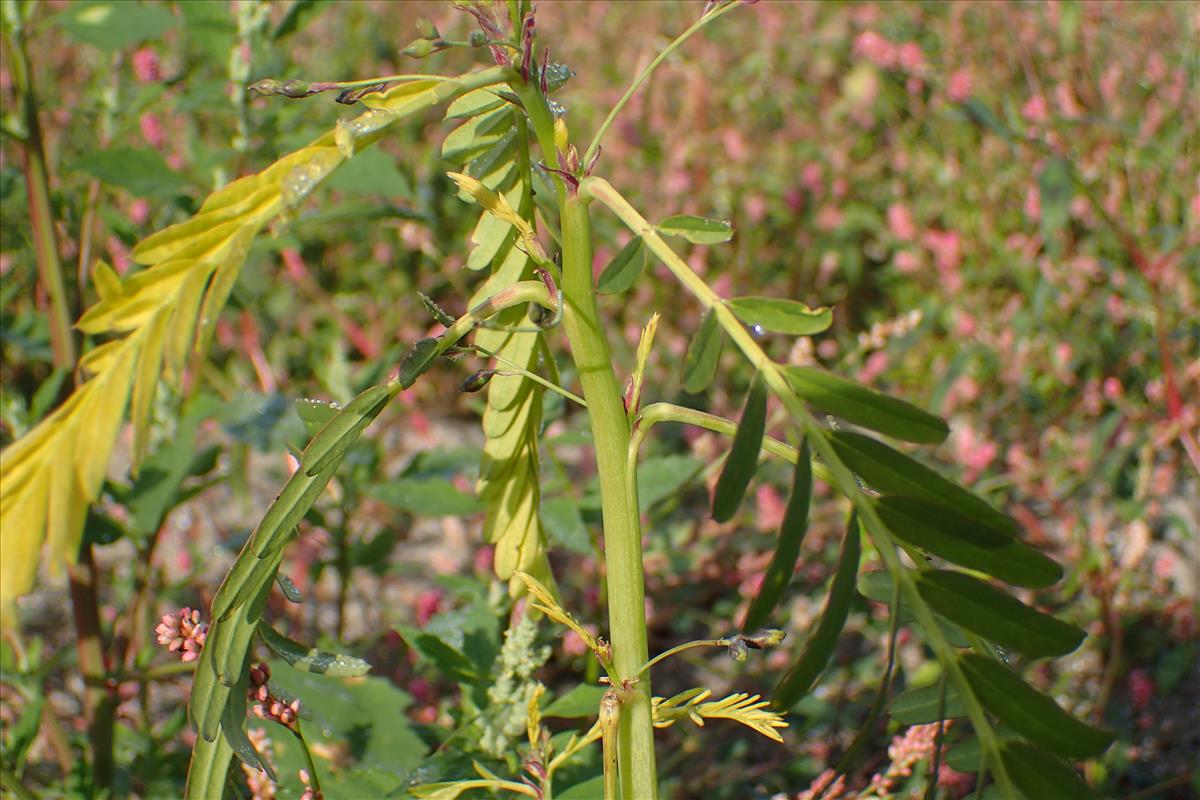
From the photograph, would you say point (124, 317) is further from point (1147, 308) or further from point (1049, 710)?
point (1147, 308)

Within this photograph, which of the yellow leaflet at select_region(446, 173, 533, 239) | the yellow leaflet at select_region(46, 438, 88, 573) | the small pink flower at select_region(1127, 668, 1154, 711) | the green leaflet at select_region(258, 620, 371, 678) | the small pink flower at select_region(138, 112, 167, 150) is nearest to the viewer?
the yellow leaflet at select_region(46, 438, 88, 573)

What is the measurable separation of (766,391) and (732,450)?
0.06 m

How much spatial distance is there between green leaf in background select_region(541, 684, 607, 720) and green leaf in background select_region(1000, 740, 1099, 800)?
1.71 feet

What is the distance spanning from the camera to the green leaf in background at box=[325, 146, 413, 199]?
1.58 meters

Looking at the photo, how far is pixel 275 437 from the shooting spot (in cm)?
164

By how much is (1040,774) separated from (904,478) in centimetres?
21

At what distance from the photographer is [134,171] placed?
4.92ft

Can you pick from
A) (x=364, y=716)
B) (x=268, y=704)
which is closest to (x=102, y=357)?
(x=268, y=704)

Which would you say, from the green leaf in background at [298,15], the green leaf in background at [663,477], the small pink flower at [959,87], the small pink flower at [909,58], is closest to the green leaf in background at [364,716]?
the green leaf in background at [663,477]

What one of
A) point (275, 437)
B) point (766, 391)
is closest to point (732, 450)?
point (766, 391)

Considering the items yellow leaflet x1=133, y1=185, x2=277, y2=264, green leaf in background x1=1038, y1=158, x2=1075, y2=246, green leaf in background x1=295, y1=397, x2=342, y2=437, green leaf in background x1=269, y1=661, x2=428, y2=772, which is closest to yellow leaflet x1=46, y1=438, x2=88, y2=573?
yellow leaflet x1=133, y1=185, x2=277, y2=264

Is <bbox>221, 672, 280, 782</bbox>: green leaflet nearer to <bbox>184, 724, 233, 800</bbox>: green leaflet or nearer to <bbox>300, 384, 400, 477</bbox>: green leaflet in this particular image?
<bbox>184, 724, 233, 800</bbox>: green leaflet

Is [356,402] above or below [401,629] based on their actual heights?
above

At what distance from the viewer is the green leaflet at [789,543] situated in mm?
754
